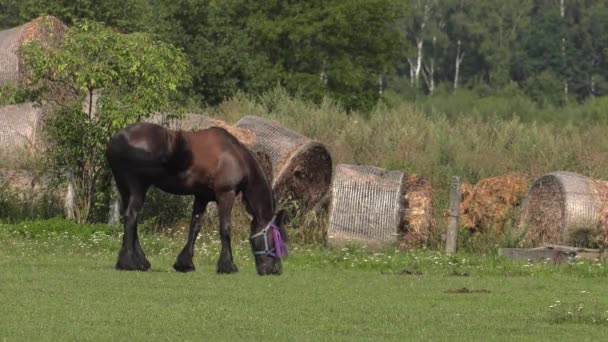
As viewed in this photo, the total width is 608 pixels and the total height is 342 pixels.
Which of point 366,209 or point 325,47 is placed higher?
point 325,47

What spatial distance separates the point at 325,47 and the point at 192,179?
171ft

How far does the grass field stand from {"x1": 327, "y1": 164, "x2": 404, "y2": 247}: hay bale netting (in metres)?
3.24

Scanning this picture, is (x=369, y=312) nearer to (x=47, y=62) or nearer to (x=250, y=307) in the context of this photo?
(x=250, y=307)

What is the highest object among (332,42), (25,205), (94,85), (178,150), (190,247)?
(332,42)

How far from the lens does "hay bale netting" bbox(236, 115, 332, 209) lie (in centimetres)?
3256

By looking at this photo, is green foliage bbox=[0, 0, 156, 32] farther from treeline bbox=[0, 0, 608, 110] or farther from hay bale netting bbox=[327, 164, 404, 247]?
hay bale netting bbox=[327, 164, 404, 247]

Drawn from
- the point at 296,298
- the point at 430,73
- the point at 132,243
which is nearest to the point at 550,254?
the point at 132,243

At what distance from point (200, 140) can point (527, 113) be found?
207 feet

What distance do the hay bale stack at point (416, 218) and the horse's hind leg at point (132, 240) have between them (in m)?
9.39

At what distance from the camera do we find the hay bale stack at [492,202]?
31719 millimetres

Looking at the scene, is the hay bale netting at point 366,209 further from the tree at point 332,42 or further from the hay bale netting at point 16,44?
the tree at point 332,42

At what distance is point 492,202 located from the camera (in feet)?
105

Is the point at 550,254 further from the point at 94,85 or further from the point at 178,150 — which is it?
the point at 94,85

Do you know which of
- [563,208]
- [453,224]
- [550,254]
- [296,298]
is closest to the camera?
[296,298]
